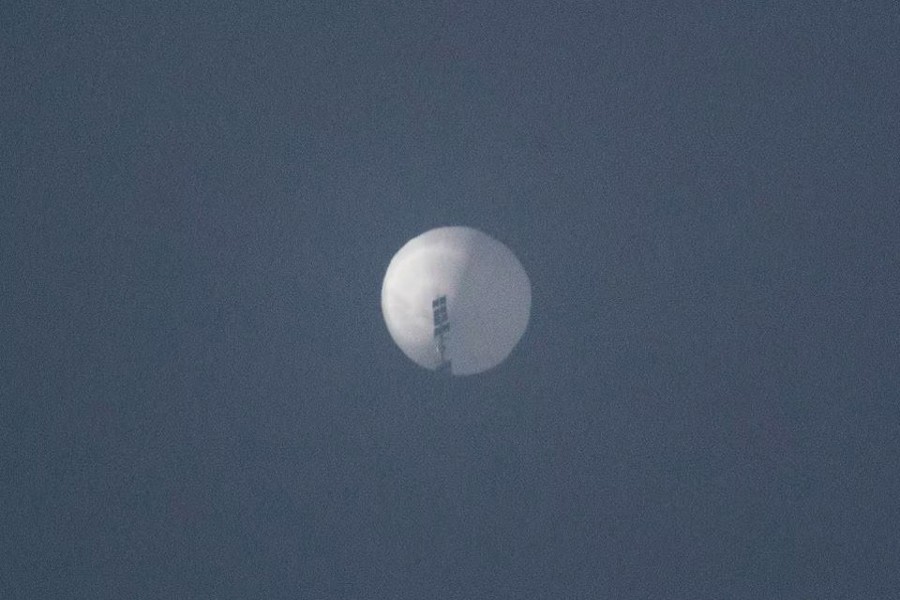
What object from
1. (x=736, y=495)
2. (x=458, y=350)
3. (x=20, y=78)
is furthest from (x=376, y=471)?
(x=20, y=78)

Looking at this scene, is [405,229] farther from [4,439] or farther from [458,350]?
[4,439]

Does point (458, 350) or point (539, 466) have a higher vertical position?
point (458, 350)

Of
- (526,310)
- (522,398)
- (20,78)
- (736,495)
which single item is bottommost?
(736,495)

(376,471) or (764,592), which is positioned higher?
(376,471)

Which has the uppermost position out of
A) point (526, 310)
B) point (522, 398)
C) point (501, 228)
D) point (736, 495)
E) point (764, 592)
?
point (501, 228)

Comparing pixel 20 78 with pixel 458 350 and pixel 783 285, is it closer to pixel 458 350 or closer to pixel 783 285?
pixel 458 350

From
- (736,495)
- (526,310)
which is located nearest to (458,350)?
(526,310)
